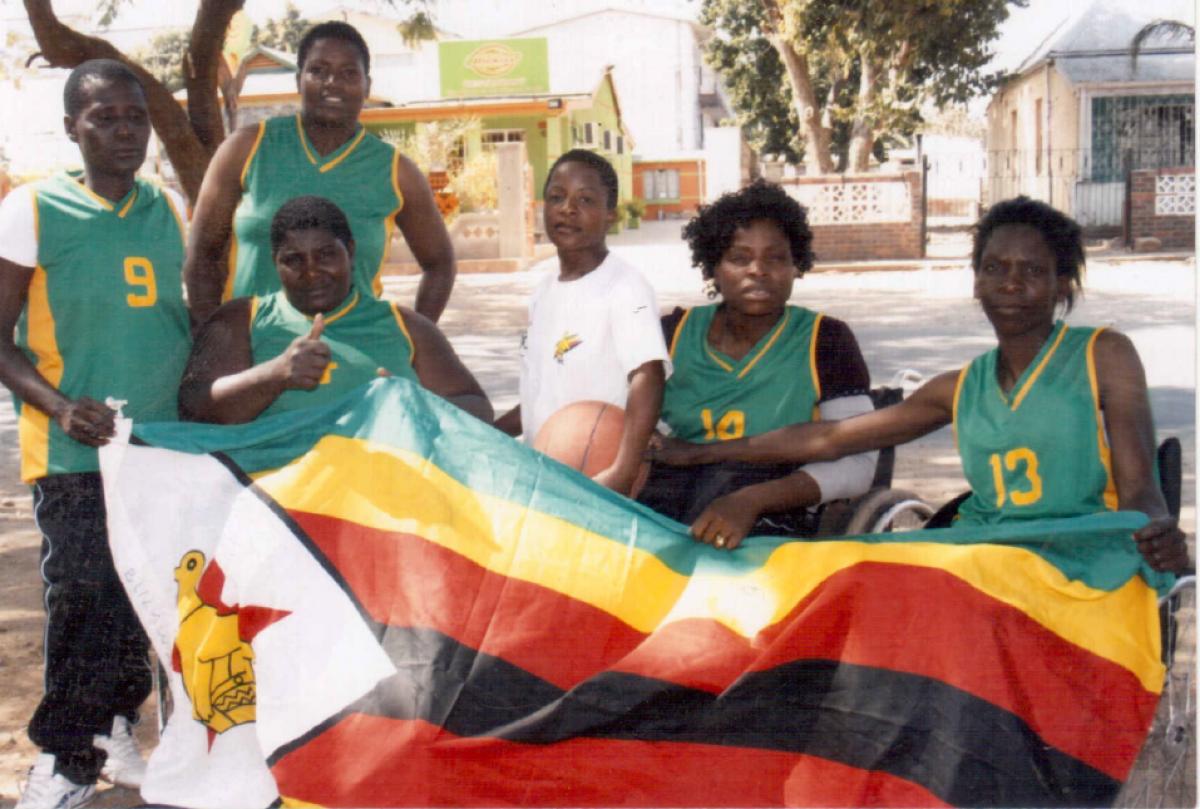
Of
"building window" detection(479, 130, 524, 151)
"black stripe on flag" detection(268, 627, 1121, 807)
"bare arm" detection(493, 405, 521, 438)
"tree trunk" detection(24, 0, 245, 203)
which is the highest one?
"building window" detection(479, 130, 524, 151)

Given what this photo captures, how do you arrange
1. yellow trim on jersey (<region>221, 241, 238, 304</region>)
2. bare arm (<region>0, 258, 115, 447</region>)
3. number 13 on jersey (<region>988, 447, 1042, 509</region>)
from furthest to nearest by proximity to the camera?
yellow trim on jersey (<region>221, 241, 238, 304</region>) → bare arm (<region>0, 258, 115, 447</region>) → number 13 on jersey (<region>988, 447, 1042, 509</region>)

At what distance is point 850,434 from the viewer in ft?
10.7

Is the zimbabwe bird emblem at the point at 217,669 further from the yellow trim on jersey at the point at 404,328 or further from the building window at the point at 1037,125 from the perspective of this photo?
the building window at the point at 1037,125

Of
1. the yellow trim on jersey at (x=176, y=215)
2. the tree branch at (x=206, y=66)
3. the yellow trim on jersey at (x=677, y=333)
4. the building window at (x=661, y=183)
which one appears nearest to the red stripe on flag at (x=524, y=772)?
the yellow trim on jersey at (x=677, y=333)

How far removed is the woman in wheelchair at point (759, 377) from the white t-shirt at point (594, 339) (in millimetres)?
241

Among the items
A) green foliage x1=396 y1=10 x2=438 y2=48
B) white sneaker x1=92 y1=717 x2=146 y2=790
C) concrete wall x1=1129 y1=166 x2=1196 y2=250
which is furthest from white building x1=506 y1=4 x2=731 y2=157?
white sneaker x1=92 y1=717 x2=146 y2=790

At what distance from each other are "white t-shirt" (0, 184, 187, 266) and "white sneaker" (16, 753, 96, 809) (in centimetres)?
135

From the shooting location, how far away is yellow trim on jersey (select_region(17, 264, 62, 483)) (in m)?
3.11

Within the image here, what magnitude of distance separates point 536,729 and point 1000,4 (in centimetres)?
668

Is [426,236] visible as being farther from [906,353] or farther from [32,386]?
[906,353]

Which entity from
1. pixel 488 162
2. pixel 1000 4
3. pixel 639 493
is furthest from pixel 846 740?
pixel 488 162

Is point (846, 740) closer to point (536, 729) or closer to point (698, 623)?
point (698, 623)

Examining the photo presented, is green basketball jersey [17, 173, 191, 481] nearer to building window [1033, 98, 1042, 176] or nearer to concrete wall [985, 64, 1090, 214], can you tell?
concrete wall [985, 64, 1090, 214]

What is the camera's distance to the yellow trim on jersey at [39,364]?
10.2 feet
